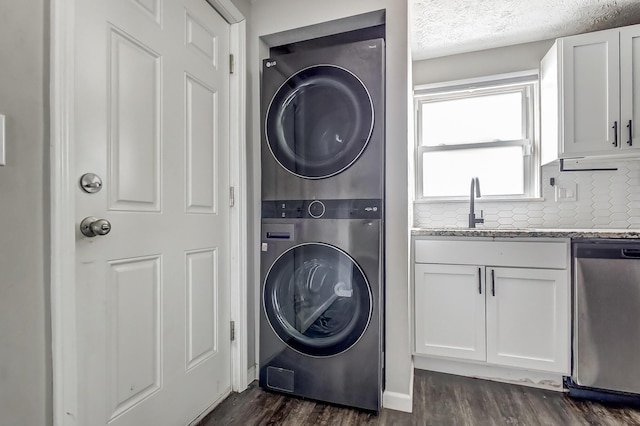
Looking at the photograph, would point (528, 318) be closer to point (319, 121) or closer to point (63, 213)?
point (319, 121)

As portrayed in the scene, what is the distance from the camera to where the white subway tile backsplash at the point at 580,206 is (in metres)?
2.10

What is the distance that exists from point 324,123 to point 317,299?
0.93 metres

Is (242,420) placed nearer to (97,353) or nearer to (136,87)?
(97,353)

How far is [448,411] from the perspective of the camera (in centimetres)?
153

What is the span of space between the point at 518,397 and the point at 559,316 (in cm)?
50

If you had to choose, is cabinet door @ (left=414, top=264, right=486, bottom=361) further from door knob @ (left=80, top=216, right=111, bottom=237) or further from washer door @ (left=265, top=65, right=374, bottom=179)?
door knob @ (left=80, top=216, right=111, bottom=237)

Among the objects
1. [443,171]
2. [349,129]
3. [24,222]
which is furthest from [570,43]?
[24,222]

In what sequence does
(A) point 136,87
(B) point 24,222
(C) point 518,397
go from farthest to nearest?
(C) point 518,397, (A) point 136,87, (B) point 24,222

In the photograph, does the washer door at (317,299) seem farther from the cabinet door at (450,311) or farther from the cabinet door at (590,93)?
the cabinet door at (590,93)

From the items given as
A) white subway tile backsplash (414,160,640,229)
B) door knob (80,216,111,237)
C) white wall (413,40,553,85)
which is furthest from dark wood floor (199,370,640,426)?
white wall (413,40,553,85)

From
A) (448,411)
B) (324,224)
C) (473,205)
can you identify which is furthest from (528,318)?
(324,224)

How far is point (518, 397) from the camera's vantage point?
1668mm

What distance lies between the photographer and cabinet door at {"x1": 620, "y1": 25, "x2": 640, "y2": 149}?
187 cm

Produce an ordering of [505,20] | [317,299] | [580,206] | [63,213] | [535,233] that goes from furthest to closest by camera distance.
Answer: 1. [580,206]
2. [505,20]
3. [535,233]
4. [317,299]
5. [63,213]
